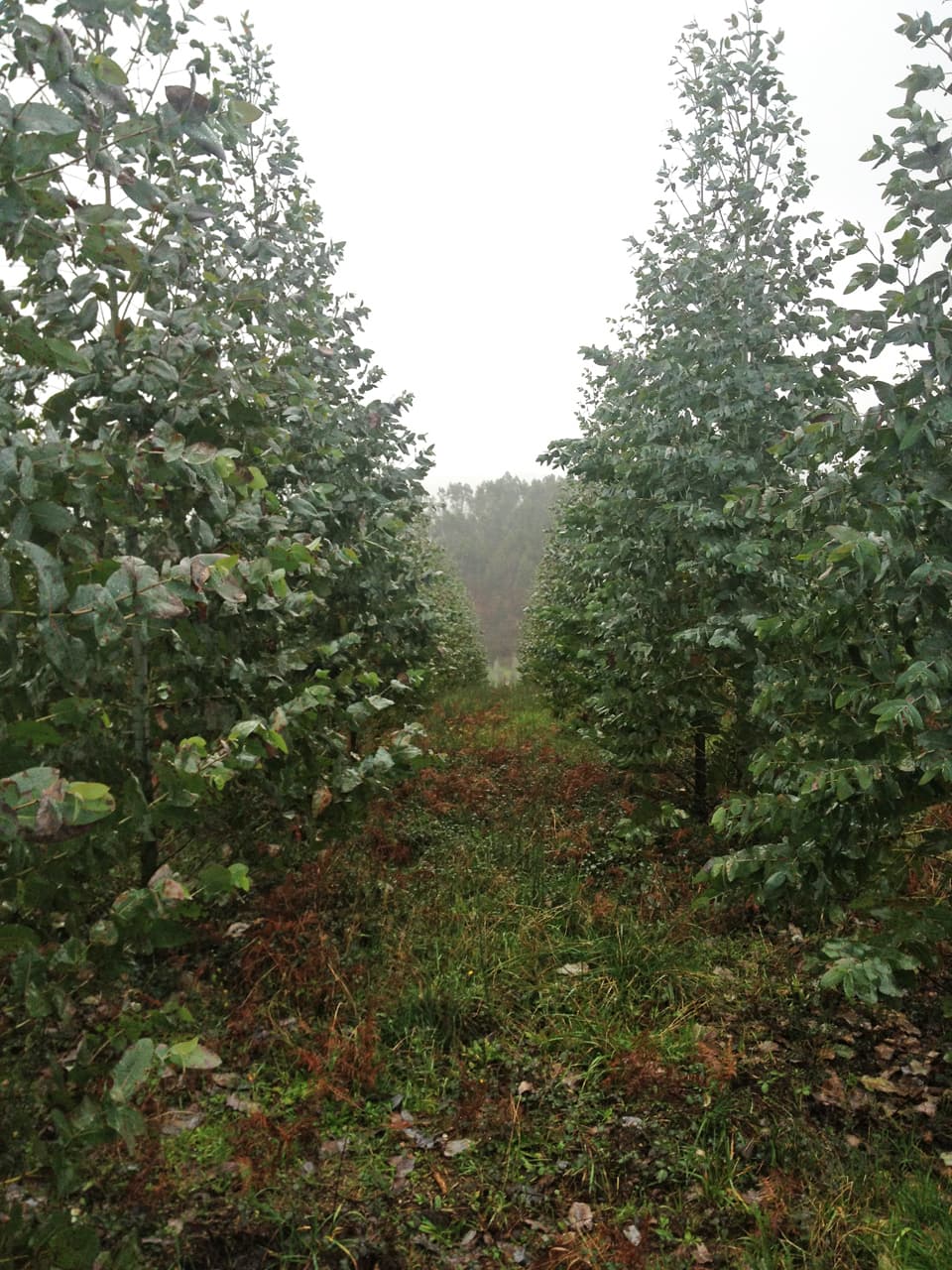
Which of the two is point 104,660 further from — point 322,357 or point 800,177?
point 800,177

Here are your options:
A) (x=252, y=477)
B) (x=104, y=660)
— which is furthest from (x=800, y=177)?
(x=104, y=660)

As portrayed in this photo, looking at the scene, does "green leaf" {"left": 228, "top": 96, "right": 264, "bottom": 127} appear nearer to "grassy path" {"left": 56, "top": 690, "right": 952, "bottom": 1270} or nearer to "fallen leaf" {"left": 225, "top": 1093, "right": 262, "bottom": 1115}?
"grassy path" {"left": 56, "top": 690, "right": 952, "bottom": 1270}

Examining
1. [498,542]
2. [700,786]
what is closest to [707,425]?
[700,786]

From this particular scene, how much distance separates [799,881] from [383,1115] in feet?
7.31

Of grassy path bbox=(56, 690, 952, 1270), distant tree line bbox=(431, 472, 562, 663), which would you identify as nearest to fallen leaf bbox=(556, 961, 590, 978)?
grassy path bbox=(56, 690, 952, 1270)

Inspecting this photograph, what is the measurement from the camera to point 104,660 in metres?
2.20

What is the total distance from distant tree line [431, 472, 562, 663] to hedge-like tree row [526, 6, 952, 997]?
169 ft

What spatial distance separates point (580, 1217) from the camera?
127 inches

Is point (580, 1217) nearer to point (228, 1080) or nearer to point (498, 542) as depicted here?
point (228, 1080)

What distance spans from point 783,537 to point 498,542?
70722 millimetres

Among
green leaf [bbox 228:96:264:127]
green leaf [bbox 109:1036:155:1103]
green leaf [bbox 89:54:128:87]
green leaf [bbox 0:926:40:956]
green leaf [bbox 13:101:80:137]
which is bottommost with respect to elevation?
green leaf [bbox 109:1036:155:1103]

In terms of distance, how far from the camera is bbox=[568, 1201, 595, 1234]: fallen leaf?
3.18 m

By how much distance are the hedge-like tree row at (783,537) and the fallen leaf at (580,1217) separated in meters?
1.42

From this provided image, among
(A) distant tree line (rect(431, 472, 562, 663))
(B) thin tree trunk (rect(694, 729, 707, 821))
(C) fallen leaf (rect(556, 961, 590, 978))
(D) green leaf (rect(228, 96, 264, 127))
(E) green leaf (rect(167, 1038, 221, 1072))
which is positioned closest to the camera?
(E) green leaf (rect(167, 1038, 221, 1072))
